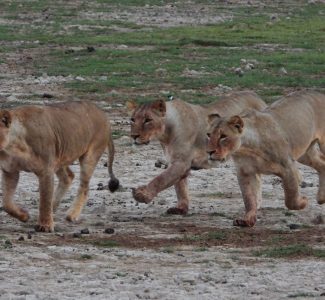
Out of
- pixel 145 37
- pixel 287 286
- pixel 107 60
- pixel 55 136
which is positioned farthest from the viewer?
pixel 145 37

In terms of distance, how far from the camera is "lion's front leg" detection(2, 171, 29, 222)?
10836mm

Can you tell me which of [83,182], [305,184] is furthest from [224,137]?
[305,184]

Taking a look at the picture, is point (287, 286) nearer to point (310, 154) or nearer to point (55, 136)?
point (55, 136)

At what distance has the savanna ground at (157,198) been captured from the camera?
28.6 feet

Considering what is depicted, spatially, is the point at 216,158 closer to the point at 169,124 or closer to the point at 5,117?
the point at 169,124

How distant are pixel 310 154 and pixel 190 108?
123 centimetres

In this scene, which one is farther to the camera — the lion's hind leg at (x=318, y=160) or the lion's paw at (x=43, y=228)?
the lion's hind leg at (x=318, y=160)

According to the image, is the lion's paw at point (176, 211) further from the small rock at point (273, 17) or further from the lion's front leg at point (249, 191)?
the small rock at point (273, 17)

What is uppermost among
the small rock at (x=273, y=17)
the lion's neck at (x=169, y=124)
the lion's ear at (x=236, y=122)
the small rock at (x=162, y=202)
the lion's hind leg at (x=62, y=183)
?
the lion's ear at (x=236, y=122)

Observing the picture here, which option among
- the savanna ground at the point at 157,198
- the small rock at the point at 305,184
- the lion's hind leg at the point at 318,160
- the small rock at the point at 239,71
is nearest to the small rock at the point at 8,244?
the savanna ground at the point at 157,198

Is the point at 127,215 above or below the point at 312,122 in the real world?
below

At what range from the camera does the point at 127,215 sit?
11781mm

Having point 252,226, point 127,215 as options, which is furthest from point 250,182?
point 127,215

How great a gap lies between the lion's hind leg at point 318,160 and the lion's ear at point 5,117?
10.1 ft
